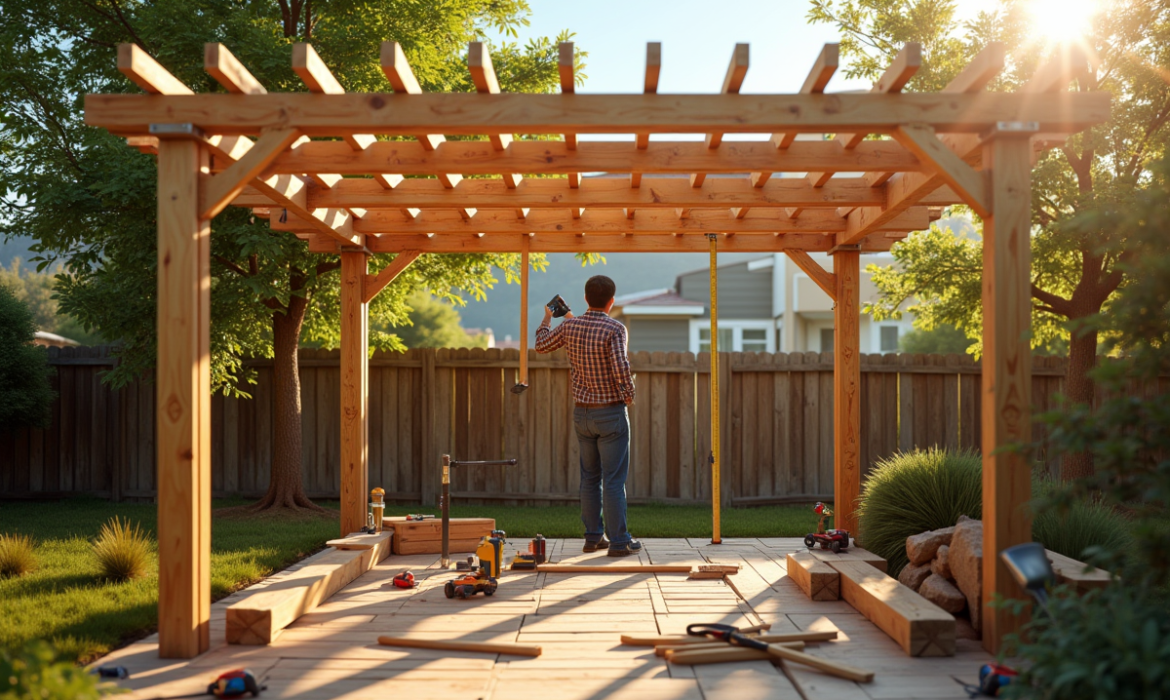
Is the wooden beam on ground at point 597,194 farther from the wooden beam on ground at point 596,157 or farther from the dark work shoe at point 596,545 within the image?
the dark work shoe at point 596,545

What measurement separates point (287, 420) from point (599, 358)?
4.08 meters

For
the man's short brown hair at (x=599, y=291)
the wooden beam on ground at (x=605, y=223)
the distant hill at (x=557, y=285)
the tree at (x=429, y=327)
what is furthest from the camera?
the distant hill at (x=557, y=285)

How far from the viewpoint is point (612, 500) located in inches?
260

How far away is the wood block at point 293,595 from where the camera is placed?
4.30m

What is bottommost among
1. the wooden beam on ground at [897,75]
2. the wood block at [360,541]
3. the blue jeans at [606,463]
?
the wood block at [360,541]

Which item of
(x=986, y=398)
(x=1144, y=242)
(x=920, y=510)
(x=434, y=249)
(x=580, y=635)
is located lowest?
(x=580, y=635)

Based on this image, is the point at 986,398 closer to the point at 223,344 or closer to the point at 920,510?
the point at 920,510

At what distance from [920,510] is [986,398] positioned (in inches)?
76.7

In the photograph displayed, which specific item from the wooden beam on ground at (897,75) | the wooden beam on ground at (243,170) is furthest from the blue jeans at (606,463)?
the wooden beam on ground at (243,170)

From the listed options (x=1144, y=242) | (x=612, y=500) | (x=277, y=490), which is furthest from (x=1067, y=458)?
(x=277, y=490)

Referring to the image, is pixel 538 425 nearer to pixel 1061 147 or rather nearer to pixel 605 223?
pixel 605 223

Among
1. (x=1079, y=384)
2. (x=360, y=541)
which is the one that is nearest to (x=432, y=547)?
(x=360, y=541)

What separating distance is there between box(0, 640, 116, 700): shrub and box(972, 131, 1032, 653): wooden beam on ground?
3550 mm

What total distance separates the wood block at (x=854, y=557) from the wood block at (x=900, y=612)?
0.26m
